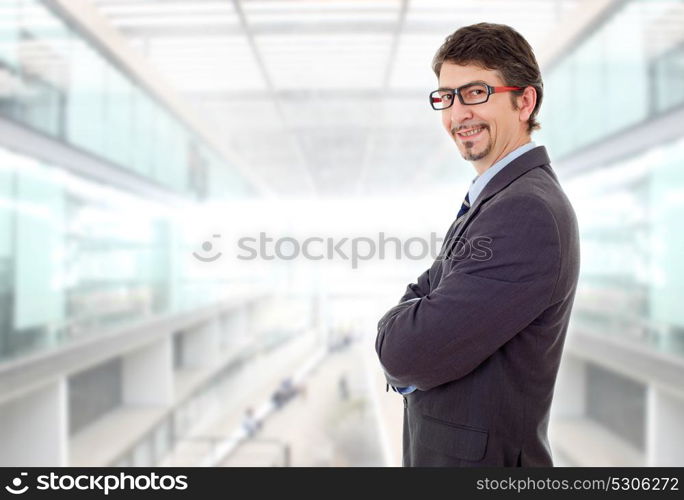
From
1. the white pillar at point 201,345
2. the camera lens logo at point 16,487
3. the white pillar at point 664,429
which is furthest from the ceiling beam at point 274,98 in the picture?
the white pillar at point 664,429

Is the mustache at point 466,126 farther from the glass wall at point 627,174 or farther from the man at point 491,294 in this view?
the glass wall at point 627,174

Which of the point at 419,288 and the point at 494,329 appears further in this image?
the point at 419,288

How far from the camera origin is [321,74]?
448 centimetres

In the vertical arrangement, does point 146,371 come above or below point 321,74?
below

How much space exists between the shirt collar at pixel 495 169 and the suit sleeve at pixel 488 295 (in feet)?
0.37

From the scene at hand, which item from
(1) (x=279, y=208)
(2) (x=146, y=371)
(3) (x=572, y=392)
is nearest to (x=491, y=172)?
(1) (x=279, y=208)

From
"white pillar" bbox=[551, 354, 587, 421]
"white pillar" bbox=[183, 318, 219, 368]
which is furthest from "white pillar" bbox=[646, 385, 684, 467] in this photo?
"white pillar" bbox=[183, 318, 219, 368]

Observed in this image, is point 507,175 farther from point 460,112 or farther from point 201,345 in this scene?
point 201,345

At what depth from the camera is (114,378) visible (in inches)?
216

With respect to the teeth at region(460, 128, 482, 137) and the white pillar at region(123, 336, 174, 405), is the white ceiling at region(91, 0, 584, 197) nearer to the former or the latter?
the white pillar at region(123, 336, 174, 405)

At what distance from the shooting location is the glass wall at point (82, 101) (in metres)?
2.85

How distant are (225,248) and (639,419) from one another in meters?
3.74

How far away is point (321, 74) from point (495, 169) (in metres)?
3.91

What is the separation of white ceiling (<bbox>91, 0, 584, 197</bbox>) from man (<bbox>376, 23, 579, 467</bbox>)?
273 cm
